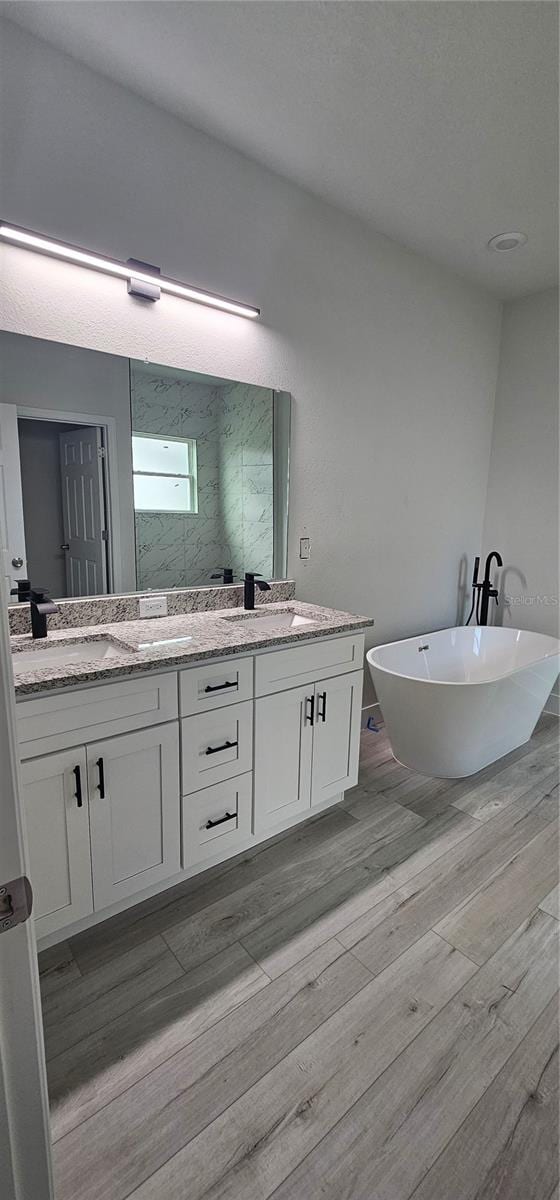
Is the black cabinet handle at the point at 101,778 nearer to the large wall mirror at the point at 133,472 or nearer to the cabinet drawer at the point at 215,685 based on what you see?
the cabinet drawer at the point at 215,685

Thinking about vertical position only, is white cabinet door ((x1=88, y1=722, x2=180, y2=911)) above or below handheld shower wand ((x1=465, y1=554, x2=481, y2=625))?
below

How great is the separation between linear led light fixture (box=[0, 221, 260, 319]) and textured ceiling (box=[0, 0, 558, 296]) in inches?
22.9

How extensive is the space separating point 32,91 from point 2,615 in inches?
79.4

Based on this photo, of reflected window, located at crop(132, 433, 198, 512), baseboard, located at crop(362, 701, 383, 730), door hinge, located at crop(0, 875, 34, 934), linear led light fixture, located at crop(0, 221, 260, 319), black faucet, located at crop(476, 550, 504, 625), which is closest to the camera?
door hinge, located at crop(0, 875, 34, 934)

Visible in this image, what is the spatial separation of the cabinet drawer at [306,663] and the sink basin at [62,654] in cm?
53

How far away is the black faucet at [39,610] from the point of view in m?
1.76

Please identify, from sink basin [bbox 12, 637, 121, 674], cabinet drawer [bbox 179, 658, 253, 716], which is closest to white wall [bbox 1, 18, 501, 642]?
cabinet drawer [bbox 179, 658, 253, 716]

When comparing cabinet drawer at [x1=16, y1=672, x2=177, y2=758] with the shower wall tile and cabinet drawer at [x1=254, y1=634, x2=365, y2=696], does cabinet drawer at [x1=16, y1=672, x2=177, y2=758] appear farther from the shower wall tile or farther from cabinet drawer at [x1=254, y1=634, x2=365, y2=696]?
the shower wall tile

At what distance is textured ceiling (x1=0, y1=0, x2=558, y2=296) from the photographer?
157 cm

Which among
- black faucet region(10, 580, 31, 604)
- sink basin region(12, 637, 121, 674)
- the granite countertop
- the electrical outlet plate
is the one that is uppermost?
black faucet region(10, 580, 31, 604)

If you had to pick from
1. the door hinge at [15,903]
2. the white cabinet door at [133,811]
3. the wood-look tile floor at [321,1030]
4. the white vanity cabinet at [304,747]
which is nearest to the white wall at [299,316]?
the white vanity cabinet at [304,747]

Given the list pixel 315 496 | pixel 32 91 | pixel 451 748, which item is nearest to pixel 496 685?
pixel 451 748

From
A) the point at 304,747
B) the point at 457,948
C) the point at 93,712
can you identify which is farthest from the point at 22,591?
the point at 457,948

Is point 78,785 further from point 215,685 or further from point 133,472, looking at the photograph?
point 133,472
